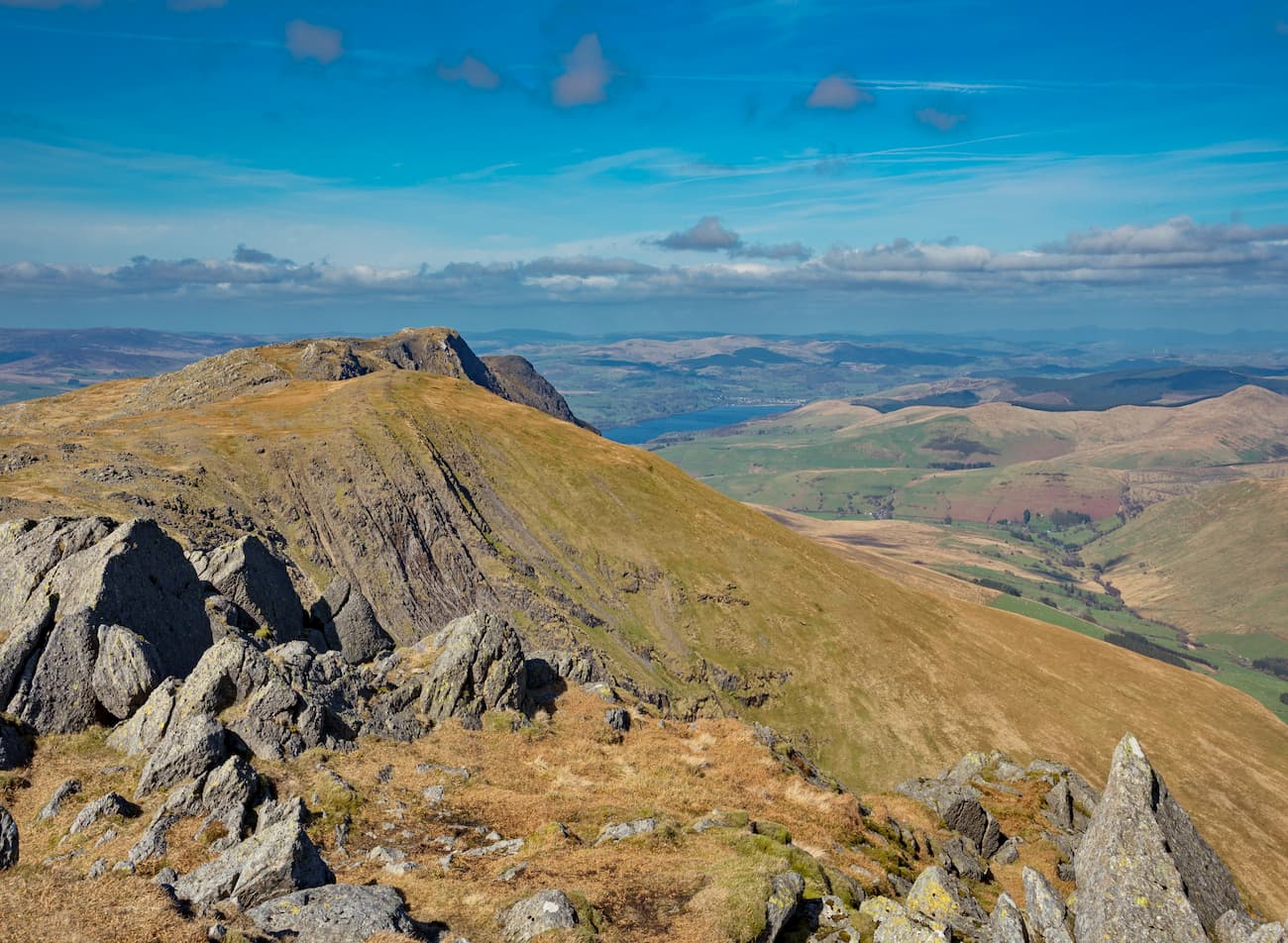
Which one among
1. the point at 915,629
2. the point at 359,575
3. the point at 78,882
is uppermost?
the point at 78,882

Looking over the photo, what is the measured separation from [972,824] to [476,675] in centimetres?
3260

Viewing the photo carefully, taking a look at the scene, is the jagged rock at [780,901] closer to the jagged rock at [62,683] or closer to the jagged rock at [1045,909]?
the jagged rock at [1045,909]

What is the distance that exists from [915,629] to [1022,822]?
361ft

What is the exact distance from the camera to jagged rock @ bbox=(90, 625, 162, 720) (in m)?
34.3

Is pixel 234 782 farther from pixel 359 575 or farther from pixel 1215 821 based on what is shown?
pixel 1215 821

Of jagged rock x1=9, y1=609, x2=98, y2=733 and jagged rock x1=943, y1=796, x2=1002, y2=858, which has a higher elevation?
jagged rock x1=9, y1=609, x2=98, y2=733

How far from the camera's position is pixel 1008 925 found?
969 inches

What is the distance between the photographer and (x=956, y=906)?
28.1 meters

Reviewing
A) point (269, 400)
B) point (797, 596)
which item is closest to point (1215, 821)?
point (797, 596)

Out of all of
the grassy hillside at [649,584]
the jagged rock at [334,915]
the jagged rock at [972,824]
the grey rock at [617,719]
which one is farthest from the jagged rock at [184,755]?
the grassy hillside at [649,584]

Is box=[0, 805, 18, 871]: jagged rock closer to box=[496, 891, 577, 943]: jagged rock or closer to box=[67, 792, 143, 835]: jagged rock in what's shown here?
box=[67, 792, 143, 835]: jagged rock

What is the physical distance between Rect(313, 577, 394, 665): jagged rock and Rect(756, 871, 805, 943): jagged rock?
40813 mm

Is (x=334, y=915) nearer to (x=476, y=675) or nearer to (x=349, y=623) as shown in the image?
(x=476, y=675)

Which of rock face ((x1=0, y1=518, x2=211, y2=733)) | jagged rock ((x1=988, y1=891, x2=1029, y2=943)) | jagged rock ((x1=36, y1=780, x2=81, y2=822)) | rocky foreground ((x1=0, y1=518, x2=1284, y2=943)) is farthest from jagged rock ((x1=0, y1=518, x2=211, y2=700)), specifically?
jagged rock ((x1=988, y1=891, x2=1029, y2=943))
